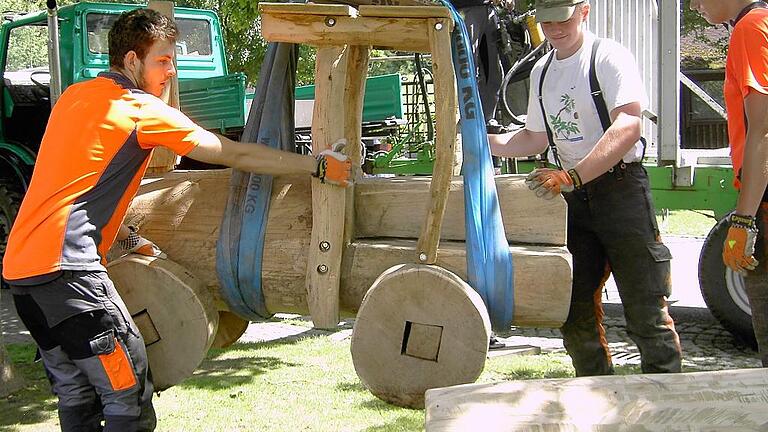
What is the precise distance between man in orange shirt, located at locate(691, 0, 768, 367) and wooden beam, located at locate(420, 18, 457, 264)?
3.56 feet

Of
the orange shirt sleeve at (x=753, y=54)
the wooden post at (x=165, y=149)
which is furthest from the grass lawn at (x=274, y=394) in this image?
the orange shirt sleeve at (x=753, y=54)

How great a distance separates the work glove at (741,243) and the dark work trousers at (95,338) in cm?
204

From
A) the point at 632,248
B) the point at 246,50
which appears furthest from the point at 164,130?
the point at 246,50

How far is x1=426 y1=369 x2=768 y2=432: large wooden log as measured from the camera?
82.4 inches

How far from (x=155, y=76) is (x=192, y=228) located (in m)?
0.52

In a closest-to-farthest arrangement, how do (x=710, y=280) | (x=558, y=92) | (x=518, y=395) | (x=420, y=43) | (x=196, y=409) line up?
(x=518, y=395)
(x=420, y=43)
(x=558, y=92)
(x=196, y=409)
(x=710, y=280)

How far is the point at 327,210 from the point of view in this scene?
2752 mm

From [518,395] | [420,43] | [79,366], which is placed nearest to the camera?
[518,395]

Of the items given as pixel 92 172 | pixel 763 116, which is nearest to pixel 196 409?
pixel 92 172

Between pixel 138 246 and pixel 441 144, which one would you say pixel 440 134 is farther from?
pixel 138 246

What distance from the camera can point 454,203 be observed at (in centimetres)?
276

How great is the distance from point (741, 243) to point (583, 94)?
0.79 meters

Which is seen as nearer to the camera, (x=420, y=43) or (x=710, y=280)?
(x=420, y=43)

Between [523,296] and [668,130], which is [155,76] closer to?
[523,296]
